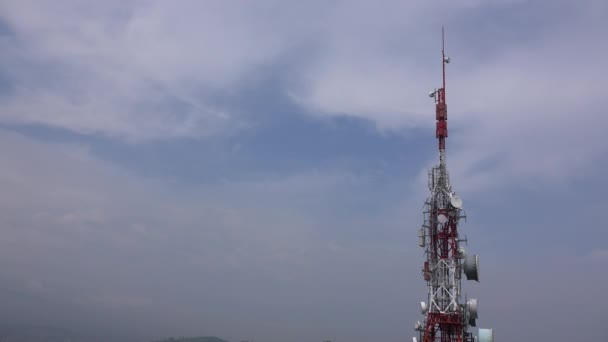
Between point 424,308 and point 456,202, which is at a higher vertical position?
point 456,202

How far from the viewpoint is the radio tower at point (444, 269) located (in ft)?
216

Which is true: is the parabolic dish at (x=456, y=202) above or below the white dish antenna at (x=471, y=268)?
above

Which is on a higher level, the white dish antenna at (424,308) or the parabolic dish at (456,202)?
the parabolic dish at (456,202)

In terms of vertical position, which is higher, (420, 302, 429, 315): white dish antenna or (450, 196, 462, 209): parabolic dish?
(450, 196, 462, 209): parabolic dish

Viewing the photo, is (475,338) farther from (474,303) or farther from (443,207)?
(443,207)

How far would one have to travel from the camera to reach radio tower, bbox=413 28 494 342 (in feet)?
216

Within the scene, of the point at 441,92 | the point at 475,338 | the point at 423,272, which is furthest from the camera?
the point at 441,92

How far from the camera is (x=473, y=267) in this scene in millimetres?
66438

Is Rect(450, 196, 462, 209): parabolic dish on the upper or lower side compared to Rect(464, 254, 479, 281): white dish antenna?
upper

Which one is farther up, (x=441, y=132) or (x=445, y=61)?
(x=445, y=61)

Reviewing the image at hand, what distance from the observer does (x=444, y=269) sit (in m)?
68.1

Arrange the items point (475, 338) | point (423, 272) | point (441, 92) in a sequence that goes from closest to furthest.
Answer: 1. point (475, 338)
2. point (423, 272)
3. point (441, 92)

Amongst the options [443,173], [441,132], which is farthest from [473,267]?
[441,132]

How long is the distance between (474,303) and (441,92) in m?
29.5
